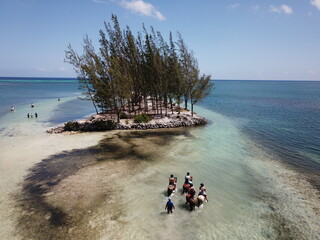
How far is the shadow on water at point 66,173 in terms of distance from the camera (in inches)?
561

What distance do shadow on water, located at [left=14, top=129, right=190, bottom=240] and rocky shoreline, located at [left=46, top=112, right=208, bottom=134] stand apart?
2.86m

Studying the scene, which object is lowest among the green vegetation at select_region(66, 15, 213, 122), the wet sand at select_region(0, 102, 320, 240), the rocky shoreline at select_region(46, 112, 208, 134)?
the wet sand at select_region(0, 102, 320, 240)

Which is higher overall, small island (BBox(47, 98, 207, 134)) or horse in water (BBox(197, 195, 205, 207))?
small island (BBox(47, 98, 207, 134))

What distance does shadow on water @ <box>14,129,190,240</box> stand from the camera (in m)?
14.2

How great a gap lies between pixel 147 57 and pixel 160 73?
5.06 m

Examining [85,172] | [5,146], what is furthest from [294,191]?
[5,146]

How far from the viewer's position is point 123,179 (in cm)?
Answer: 2123

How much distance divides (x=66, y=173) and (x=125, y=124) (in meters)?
20.7

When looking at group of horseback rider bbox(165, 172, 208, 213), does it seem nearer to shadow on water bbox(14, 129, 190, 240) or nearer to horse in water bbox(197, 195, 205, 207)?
horse in water bbox(197, 195, 205, 207)

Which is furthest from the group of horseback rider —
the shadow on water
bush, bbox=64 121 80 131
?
bush, bbox=64 121 80 131

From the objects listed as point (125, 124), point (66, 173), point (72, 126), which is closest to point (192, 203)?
point (66, 173)

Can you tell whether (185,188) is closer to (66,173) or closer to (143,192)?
(143,192)

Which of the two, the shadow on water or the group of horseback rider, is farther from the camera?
the group of horseback rider

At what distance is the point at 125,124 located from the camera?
42.5 metres
